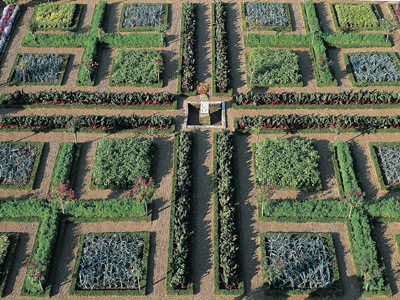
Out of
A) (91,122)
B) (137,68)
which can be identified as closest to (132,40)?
(137,68)

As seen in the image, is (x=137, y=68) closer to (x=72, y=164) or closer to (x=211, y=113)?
(x=211, y=113)

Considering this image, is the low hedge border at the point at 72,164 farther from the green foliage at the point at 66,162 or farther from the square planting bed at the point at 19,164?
the square planting bed at the point at 19,164

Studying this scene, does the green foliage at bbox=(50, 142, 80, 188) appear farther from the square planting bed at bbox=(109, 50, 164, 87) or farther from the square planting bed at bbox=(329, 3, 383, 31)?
the square planting bed at bbox=(329, 3, 383, 31)

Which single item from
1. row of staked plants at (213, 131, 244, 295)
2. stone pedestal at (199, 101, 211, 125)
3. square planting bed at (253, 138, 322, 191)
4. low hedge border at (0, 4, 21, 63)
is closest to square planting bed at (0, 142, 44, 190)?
low hedge border at (0, 4, 21, 63)

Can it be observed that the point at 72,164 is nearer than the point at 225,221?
No

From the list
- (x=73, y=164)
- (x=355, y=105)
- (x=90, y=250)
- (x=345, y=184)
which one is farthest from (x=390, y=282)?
(x=73, y=164)
